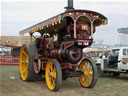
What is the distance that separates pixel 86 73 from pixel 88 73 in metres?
0.09

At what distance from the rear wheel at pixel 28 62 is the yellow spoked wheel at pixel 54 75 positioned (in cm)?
130

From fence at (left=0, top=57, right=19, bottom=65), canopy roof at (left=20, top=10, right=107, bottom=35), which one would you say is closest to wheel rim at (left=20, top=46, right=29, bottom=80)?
canopy roof at (left=20, top=10, right=107, bottom=35)

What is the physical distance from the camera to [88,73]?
614 cm

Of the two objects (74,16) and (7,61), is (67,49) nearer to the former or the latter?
(74,16)

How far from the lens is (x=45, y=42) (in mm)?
7051

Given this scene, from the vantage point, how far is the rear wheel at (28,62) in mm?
7039

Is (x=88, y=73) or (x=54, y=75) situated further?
(x=88, y=73)

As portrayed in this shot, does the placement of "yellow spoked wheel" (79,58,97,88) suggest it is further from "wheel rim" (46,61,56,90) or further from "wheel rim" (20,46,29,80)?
"wheel rim" (20,46,29,80)

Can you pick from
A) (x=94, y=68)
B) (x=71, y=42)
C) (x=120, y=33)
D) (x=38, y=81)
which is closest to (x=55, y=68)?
(x=71, y=42)

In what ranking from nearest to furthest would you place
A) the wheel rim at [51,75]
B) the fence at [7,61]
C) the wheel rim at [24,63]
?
the wheel rim at [51,75]
the wheel rim at [24,63]
the fence at [7,61]

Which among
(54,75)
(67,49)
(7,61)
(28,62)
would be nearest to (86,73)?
(67,49)

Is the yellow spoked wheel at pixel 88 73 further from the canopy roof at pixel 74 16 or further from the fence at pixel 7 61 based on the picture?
the fence at pixel 7 61

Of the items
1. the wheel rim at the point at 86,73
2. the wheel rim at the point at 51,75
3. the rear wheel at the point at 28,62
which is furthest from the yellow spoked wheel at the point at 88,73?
the rear wheel at the point at 28,62

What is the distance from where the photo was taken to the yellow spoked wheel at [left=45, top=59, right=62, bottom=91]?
5.21 meters
